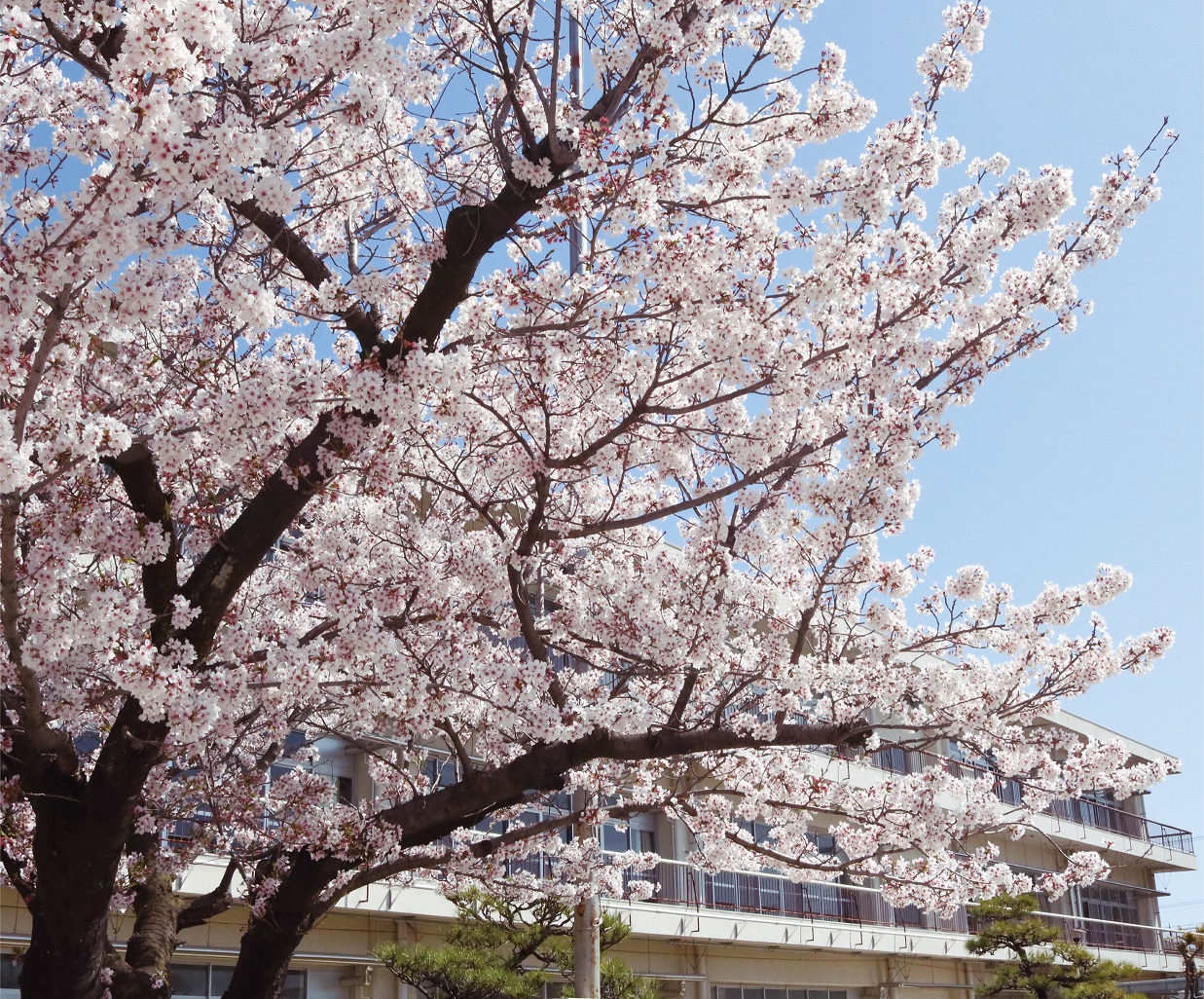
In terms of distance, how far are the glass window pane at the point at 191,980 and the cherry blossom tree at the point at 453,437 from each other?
14.1 feet

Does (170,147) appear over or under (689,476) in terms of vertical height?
under

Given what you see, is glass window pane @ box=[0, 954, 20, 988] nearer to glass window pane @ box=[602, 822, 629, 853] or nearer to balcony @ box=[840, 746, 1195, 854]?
glass window pane @ box=[602, 822, 629, 853]

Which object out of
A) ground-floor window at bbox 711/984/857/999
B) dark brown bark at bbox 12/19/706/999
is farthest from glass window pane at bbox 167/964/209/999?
ground-floor window at bbox 711/984/857/999

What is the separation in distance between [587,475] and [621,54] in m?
3.08

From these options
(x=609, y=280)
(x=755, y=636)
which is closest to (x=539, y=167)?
(x=609, y=280)

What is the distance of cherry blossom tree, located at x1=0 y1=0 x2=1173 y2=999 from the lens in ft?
16.7

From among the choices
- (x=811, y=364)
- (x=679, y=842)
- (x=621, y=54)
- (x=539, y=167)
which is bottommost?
(x=679, y=842)

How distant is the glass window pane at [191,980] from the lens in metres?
12.1

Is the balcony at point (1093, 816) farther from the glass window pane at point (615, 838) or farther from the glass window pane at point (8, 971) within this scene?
the glass window pane at point (8, 971)

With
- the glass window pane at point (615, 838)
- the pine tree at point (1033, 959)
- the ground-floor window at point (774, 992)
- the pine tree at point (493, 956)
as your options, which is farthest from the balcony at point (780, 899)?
the pine tree at point (493, 956)

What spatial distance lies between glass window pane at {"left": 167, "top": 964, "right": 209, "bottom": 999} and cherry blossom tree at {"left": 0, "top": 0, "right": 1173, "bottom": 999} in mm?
4286

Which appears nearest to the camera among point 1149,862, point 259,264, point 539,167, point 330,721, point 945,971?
point 539,167

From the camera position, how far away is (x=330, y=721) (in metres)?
9.88

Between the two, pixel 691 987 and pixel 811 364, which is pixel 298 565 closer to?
pixel 811 364
